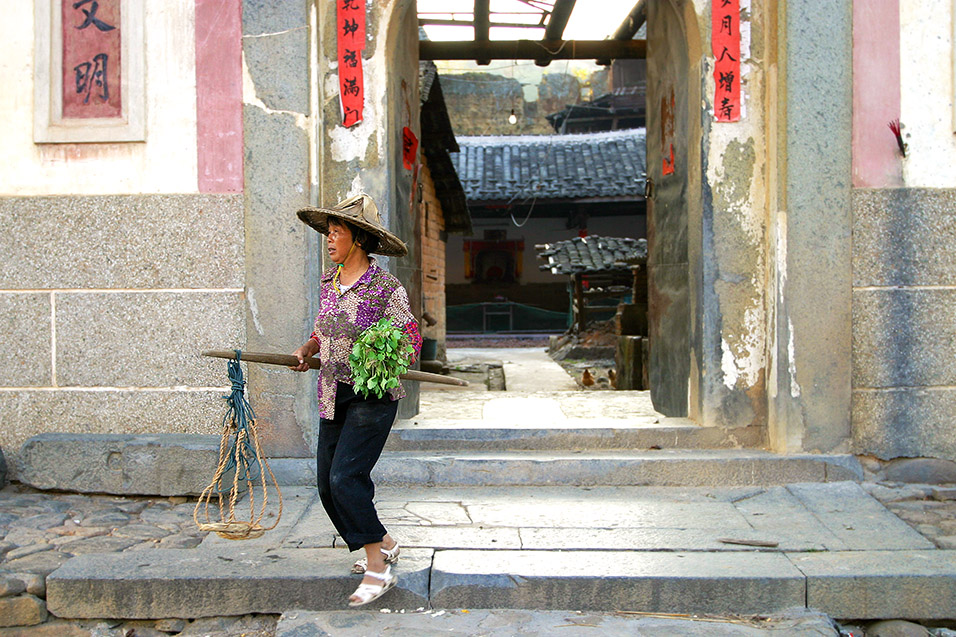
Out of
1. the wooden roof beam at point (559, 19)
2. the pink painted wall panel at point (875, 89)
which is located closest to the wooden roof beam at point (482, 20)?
the wooden roof beam at point (559, 19)

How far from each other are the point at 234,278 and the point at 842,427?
3.80 m

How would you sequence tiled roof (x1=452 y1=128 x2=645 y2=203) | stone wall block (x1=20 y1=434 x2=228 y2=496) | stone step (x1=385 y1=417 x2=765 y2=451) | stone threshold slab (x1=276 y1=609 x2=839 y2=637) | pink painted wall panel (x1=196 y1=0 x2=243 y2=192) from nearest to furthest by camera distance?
stone threshold slab (x1=276 y1=609 x2=839 y2=637)
stone wall block (x1=20 y1=434 x2=228 y2=496)
pink painted wall panel (x1=196 y1=0 x2=243 y2=192)
stone step (x1=385 y1=417 x2=765 y2=451)
tiled roof (x1=452 y1=128 x2=645 y2=203)

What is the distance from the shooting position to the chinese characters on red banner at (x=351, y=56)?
4.66 m

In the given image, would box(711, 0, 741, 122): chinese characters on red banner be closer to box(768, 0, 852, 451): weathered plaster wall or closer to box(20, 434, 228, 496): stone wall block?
box(768, 0, 852, 451): weathered plaster wall

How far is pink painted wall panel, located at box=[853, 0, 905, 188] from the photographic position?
458 cm

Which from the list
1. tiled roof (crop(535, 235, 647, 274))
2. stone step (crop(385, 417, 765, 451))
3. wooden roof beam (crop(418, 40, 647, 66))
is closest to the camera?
stone step (crop(385, 417, 765, 451))

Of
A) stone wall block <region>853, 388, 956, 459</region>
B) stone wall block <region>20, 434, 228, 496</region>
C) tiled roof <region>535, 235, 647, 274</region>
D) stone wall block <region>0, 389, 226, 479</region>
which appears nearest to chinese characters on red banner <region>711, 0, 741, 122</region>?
stone wall block <region>853, 388, 956, 459</region>

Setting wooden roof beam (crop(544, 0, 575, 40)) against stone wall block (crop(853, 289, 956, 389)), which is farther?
wooden roof beam (crop(544, 0, 575, 40))

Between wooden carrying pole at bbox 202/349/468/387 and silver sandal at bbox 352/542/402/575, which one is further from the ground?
wooden carrying pole at bbox 202/349/468/387

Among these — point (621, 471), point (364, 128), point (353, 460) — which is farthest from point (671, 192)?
point (353, 460)

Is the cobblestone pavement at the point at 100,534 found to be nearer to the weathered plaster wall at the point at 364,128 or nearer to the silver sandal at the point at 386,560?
the silver sandal at the point at 386,560

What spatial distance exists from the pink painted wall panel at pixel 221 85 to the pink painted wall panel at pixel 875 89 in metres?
3.75

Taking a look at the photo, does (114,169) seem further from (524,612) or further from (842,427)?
(842,427)

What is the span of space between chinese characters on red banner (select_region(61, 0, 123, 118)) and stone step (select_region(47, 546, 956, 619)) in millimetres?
2866
